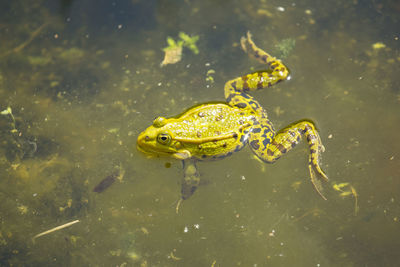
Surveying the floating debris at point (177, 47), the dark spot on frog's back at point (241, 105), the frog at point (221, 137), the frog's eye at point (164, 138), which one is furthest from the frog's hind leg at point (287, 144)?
the floating debris at point (177, 47)

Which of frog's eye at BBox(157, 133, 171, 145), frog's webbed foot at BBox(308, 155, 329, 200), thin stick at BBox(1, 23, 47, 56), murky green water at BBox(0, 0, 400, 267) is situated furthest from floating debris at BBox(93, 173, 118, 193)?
thin stick at BBox(1, 23, 47, 56)

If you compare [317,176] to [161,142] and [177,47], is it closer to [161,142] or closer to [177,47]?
[161,142]

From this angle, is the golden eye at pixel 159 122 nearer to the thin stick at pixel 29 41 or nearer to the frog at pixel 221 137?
the frog at pixel 221 137

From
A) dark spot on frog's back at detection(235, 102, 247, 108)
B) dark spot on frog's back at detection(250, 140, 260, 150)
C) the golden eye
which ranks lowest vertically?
dark spot on frog's back at detection(250, 140, 260, 150)

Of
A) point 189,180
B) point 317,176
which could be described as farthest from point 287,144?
point 189,180

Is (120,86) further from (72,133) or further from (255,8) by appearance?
(255,8)

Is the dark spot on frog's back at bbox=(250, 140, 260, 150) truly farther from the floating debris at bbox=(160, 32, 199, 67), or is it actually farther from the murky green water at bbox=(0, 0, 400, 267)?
the floating debris at bbox=(160, 32, 199, 67)
